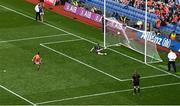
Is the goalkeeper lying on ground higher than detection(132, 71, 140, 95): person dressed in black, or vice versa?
detection(132, 71, 140, 95): person dressed in black

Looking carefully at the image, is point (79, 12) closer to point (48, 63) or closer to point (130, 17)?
point (130, 17)

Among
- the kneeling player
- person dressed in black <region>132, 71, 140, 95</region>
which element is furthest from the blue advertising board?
person dressed in black <region>132, 71, 140, 95</region>

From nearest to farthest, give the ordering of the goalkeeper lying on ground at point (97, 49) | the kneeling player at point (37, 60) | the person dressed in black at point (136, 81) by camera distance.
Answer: the person dressed in black at point (136, 81) < the kneeling player at point (37, 60) < the goalkeeper lying on ground at point (97, 49)

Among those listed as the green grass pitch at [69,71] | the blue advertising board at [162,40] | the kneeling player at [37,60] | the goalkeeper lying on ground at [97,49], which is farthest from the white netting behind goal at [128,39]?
the kneeling player at [37,60]

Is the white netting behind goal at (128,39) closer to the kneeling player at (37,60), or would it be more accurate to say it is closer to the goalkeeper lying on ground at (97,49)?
the goalkeeper lying on ground at (97,49)

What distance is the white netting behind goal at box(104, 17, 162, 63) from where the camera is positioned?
52000 mm

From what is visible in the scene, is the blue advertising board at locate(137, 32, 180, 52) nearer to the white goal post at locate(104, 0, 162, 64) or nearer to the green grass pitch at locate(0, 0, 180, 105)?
the white goal post at locate(104, 0, 162, 64)

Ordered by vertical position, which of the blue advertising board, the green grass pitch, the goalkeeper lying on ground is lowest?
the green grass pitch

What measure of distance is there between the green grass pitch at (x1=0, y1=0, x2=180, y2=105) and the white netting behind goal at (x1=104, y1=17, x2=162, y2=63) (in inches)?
23.5

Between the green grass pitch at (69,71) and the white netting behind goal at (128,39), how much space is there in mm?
596

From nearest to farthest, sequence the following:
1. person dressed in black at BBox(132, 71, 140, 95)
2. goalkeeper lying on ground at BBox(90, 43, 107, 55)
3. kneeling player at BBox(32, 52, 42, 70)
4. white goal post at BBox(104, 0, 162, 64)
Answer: person dressed in black at BBox(132, 71, 140, 95)
kneeling player at BBox(32, 52, 42, 70)
white goal post at BBox(104, 0, 162, 64)
goalkeeper lying on ground at BBox(90, 43, 107, 55)

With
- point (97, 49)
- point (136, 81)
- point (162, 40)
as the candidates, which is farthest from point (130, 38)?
point (136, 81)

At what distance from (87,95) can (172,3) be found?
61.4 feet

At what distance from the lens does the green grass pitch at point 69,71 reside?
1719 inches
